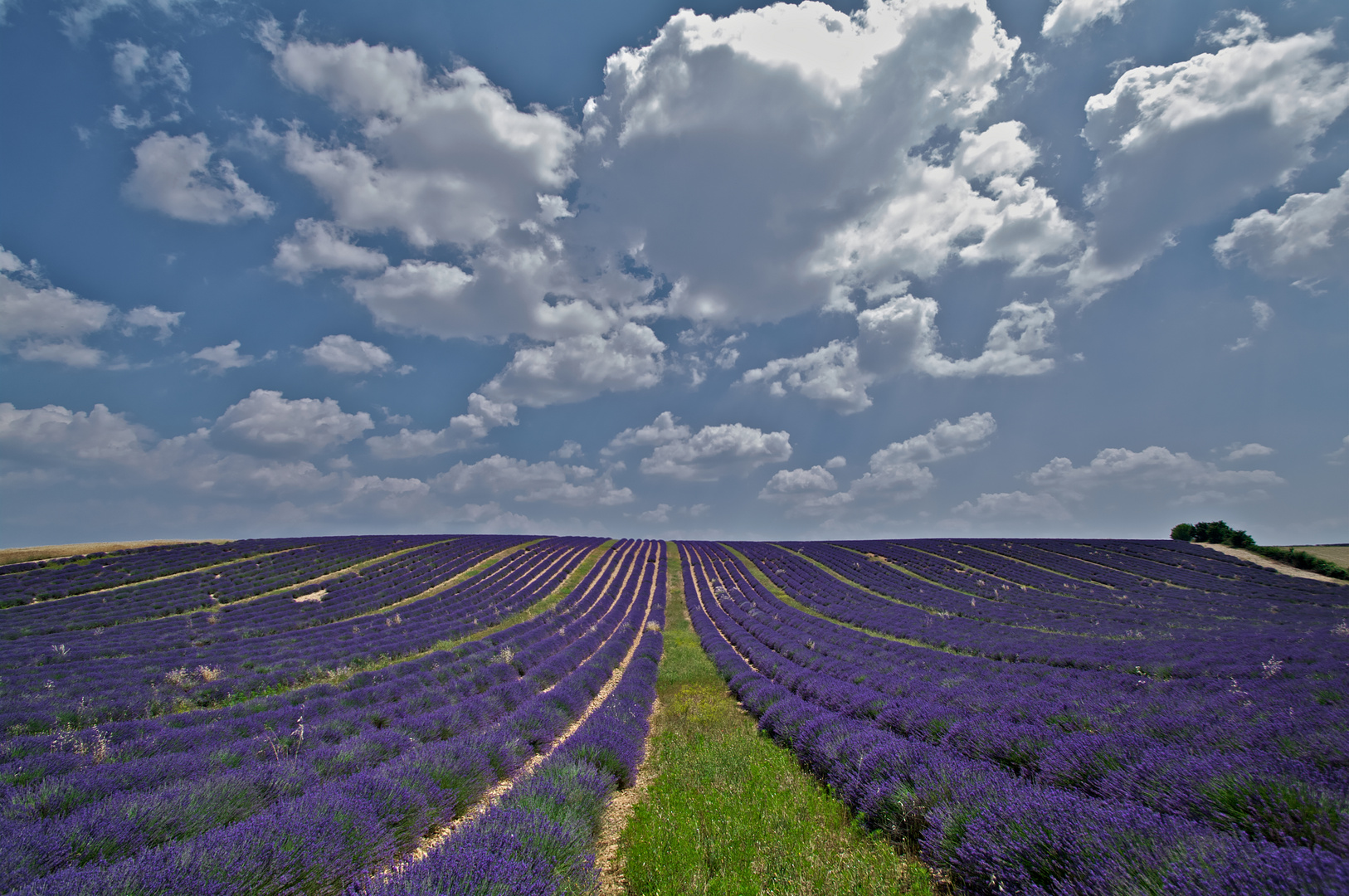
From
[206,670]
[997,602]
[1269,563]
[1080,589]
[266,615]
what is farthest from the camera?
[1269,563]

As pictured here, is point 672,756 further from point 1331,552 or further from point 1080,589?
point 1331,552

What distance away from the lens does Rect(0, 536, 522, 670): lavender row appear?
14961mm

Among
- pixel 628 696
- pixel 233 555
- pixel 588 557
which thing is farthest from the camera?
pixel 588 557

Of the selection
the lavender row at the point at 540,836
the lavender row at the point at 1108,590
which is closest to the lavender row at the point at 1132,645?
the lavender row at the point at 1108,590

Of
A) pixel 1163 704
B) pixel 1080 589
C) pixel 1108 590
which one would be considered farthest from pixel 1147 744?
pixel 1080 589

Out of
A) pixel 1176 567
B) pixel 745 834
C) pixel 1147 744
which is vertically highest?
pixel 1147 744

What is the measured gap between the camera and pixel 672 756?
6.82 m

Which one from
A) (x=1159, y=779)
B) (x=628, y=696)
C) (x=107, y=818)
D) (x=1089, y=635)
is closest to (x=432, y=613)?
(x=628, y=696)

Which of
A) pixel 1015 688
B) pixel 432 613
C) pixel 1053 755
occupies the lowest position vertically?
pixel 432 613

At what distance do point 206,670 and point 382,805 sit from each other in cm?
1159

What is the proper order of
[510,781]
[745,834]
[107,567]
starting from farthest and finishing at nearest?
[107,567]
[510,781]
[745,834]

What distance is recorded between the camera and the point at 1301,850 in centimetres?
227

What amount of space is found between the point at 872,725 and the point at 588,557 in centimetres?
4187

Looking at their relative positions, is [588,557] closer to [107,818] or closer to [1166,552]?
[107,818]
